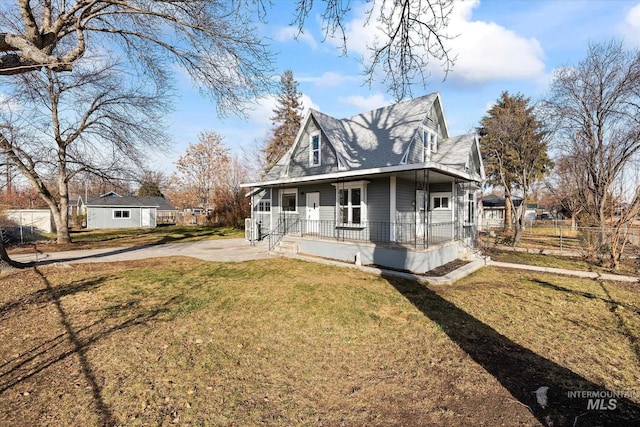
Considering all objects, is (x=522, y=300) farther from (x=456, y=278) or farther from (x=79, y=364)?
(x=79, y=364)

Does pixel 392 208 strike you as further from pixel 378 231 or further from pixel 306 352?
pixel 306 352

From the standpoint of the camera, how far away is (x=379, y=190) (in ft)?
39.8

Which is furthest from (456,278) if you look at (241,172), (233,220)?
(241,172)

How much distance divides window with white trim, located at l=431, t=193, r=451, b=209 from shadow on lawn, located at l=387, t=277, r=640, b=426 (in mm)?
8741

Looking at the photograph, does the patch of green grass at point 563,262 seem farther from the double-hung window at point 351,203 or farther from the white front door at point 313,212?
the white front door at point 313,212

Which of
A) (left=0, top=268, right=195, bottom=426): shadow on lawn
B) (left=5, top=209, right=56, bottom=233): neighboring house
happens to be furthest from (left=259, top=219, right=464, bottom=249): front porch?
(left=5, top=209, right=56, bottom=233): neighboring house

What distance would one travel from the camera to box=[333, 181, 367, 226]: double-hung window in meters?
12.4

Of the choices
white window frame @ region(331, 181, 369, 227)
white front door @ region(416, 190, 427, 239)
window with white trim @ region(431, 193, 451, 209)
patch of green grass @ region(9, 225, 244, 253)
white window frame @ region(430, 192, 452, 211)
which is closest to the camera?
white window frame @ region(331, 181, 369, 227)

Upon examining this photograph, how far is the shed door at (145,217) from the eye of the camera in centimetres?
3481

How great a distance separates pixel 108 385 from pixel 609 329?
855cm

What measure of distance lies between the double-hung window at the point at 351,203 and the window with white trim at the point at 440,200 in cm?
433

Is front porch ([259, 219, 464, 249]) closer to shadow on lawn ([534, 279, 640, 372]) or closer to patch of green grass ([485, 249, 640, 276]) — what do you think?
patch of green grass ([485, 249, 640, 276])

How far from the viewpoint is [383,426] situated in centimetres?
300

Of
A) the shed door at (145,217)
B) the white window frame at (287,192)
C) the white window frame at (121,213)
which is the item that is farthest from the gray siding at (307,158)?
the white window frame at (121,213)
